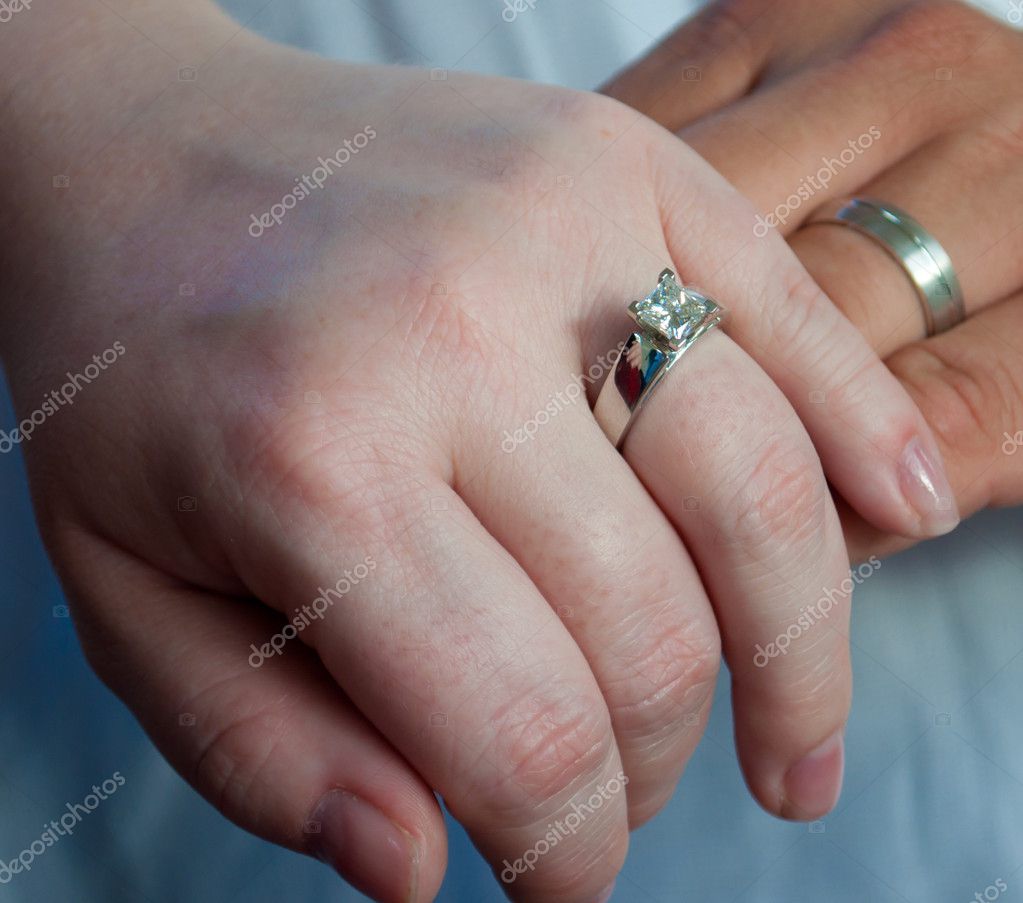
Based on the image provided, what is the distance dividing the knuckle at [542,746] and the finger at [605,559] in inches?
2.4

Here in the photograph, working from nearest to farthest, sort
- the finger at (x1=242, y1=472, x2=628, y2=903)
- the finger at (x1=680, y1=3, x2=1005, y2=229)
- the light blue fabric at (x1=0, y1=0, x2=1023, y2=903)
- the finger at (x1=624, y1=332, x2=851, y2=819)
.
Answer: the finger at (x1=242, y1=472, x2=628, y2=903) < the finger at (x1=624, y1=332, x2=851, y2=819) < the light blue fabric at (x1=0, y1=0, x2=1023, y2=903) < the finger at (x1=680, y1=3, x2=1005, y2=229)

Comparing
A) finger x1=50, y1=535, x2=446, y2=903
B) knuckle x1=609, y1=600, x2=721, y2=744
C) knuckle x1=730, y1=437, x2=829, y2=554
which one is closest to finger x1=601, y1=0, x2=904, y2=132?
knuckle x1=730, y1=437, x2=829, y2=554

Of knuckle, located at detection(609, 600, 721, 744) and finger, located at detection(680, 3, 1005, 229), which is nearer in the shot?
knuckle, located at detection(609, 600, 721, 744)

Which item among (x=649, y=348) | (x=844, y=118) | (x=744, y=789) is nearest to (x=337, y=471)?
(x=649, y=348)

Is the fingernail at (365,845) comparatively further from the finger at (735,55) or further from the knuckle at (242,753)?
the finger at (735,55)

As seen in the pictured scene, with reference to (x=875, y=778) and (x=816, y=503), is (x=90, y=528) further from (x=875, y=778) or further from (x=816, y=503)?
(x=875, y=778)

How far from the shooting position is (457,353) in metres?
0.78

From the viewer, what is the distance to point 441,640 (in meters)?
0.70

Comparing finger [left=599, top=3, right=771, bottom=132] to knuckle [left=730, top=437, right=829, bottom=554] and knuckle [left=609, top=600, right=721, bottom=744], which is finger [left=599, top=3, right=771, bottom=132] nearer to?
knuckle [left=730, top=437, right=829, bottom=554]

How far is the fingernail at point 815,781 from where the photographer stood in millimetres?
928

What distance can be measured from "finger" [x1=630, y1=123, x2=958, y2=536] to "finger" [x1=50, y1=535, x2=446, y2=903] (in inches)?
17.9

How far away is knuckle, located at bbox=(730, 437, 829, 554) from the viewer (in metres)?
0.80

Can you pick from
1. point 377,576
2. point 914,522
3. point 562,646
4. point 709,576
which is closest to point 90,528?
point 377,576

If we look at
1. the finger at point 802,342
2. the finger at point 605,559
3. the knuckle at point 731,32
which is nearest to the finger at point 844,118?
the knuckle at point 731,32
